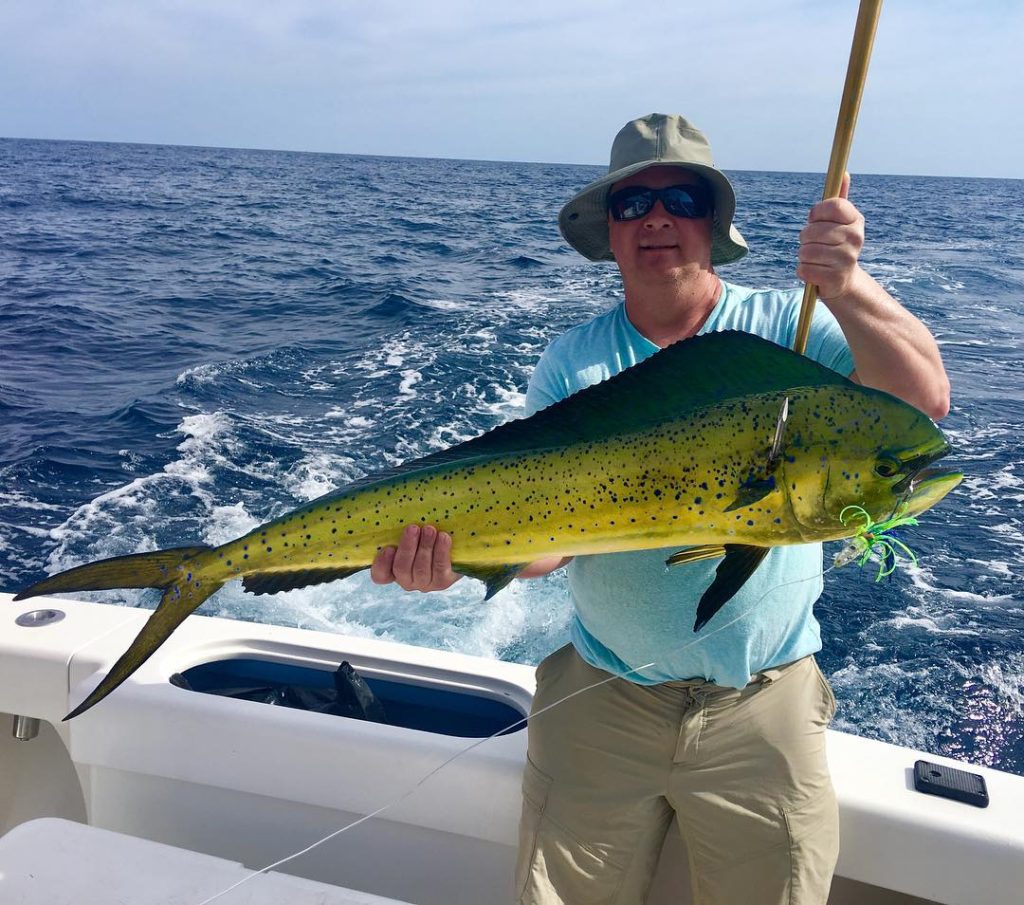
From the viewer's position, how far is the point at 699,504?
1504mm

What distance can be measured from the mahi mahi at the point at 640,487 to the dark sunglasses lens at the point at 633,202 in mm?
689

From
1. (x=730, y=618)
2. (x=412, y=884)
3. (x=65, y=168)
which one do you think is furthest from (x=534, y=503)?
(x=65, y=168)

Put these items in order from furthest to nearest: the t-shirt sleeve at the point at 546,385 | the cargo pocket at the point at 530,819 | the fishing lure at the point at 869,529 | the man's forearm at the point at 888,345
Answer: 1. the t-shirt sleeve at the point at 546,385
2. the cargo pocket at the point at 530,819
3. the man's forearm at the point at 888,345
4. the fishing lure at the point at 869,529

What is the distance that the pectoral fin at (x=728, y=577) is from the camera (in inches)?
56.1

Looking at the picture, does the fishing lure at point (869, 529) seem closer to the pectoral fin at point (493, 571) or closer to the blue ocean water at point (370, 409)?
the pectoral fin at point (493, 571)

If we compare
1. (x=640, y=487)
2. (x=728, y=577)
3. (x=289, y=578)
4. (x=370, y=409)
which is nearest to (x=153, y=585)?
(x=289, y=578)

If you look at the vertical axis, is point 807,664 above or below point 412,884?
above

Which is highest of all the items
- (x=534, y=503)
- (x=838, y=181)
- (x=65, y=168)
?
(x=65, y=168)

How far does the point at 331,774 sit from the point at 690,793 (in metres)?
1.02

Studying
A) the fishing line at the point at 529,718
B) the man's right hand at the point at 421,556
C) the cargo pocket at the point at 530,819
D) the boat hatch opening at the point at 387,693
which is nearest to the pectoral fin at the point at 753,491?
the fishing line at the point at 529,718

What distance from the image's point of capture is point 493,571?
1.71 m

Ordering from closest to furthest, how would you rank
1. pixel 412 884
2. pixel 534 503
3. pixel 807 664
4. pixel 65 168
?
pixel 534 503 < pixel 807 664 < pixel 412 884 < pixel 65 168

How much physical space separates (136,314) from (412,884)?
12.8 meters

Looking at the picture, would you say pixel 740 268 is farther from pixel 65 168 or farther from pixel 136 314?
pixel 65 168
